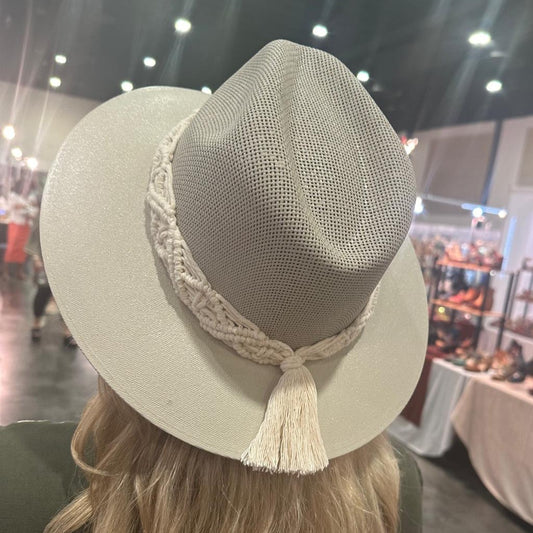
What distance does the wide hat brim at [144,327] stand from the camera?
1.73 ft

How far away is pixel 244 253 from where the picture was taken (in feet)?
1.67

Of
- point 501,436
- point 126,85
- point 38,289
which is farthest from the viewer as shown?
point 501,436

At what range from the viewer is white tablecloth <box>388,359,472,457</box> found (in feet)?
9.05

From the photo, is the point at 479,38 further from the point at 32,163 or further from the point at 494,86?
the point at 32,163

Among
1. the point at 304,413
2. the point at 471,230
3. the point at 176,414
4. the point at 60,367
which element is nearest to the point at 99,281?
the point at 176,414

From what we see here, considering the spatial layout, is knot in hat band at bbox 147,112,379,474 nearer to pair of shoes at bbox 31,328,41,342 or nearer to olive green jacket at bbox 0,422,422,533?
olive green jacket at bbox 0,422,422,533

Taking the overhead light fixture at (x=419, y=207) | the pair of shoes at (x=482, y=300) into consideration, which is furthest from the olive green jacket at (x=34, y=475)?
the overhead light fixture at (x=419, y=207)

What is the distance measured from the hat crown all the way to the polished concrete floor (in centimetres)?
189

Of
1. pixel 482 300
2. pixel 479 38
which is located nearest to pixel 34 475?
pixel 479 38

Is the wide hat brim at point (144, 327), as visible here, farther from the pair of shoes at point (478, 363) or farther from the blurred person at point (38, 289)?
the pair of shoes at point (478, 363)

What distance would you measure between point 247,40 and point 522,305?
8.90 ft

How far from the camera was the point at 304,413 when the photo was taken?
1.78ft

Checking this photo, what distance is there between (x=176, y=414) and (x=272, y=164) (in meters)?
0.30

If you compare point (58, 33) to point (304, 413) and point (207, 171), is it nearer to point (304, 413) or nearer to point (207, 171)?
Result: point (207, 171)
